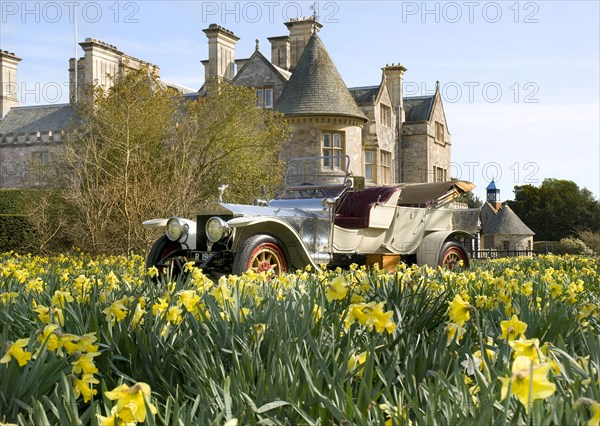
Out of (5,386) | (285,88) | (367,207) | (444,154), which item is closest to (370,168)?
(285,88)

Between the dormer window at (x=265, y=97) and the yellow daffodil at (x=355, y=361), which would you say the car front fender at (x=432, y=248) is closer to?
the yellow daffodil at (x=355, y=361)

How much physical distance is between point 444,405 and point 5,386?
159 cm

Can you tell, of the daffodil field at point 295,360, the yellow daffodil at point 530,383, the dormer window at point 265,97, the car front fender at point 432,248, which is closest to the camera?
the yellow daffodil at point 530,383

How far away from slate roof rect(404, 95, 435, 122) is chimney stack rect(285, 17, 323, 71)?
24.4 ft

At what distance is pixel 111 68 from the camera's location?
111ft

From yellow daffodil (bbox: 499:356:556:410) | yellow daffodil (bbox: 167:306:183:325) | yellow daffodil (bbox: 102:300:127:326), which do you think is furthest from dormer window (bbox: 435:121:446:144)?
yellow daffodil (bbox: 499:356:556:410)

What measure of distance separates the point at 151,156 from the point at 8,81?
2616 centimetres

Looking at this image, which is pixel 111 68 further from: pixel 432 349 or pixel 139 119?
pixel 432 349

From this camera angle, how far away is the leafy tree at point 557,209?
6041cm

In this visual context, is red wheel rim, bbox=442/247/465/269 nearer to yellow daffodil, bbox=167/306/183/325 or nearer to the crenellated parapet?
yellow daffodil, bbox=167/306/183/325

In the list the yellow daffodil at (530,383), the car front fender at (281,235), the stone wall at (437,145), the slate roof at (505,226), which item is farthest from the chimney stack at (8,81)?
the yellow daffodil at (530,383)

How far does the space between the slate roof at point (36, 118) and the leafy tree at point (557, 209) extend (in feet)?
129

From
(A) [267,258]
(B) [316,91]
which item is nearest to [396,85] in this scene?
(B) [316,91]

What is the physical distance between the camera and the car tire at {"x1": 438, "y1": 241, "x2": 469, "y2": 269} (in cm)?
1112
